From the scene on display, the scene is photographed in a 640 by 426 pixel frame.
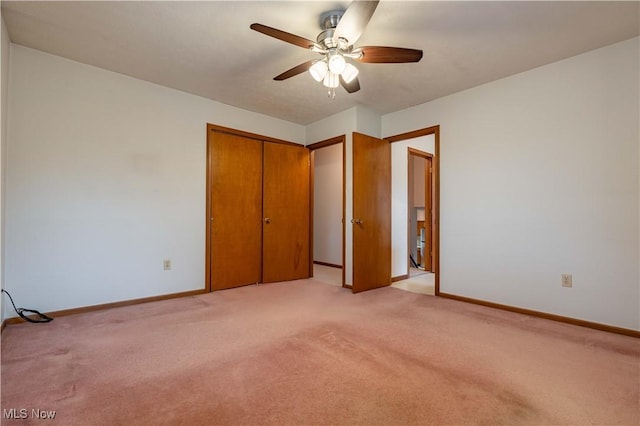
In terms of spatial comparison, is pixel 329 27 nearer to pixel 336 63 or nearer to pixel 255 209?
pixel 336 63

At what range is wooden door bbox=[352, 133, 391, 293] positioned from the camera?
3.78m

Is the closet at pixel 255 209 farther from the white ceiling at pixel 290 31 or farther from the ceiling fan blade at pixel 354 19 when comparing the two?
the ceiling fan blade at pixel 354 19

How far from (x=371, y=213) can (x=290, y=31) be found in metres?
2.35

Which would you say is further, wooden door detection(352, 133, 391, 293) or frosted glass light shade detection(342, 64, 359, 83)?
wooden door detection(352, 133, 391, 293)

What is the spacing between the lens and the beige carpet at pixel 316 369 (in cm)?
142

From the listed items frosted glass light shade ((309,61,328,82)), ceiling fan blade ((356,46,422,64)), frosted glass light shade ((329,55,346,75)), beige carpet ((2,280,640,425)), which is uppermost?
ceiling fan blade ((356,46,422,64))

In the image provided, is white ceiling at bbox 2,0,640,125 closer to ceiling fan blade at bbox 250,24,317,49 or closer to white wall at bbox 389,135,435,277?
ceiling fan blade at bbox 250,24,317,49

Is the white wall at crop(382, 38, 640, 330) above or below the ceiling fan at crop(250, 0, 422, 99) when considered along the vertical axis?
below

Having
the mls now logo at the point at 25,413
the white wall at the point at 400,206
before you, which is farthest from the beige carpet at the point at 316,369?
the white wall at the point at 400,206

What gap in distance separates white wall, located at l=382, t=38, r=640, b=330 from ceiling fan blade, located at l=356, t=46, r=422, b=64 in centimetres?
160

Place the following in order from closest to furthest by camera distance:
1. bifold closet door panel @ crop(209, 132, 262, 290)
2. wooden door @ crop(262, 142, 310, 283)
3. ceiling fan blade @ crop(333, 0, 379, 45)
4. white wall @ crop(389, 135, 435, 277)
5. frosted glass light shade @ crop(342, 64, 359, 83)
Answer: ceiling fan blade @ crop(333, 0, 379, 45), frosted glass light shade @ crop(342, 64, 359, 83), bifold closet door panel @ crop(209, 132, 262, 290), wooden door @ crop(262, 142, 310, 283), white wall @ crop(389, 135, 435, 277)

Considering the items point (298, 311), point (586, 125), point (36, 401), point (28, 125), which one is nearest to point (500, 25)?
point (586, 125)

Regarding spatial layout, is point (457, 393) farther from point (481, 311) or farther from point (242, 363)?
point (481, 311)

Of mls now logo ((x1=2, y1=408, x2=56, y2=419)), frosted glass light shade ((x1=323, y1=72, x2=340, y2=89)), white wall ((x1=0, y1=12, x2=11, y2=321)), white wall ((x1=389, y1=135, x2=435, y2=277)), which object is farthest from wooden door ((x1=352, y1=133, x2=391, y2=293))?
white wall ((x1=0, y1=12, x2=11, y2=321))
